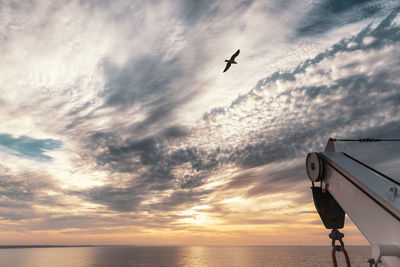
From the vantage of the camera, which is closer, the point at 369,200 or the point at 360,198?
the point at 369,200

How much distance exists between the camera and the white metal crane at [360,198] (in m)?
3.71

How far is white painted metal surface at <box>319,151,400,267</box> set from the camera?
145 inches

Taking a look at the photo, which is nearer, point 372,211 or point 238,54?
point 372,211

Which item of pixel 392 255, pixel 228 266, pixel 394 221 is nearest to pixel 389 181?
pixel 394 221

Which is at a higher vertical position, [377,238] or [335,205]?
[335,205]

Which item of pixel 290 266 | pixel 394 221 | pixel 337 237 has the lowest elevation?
pixel 290 266

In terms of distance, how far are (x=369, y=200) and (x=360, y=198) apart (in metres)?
0.21

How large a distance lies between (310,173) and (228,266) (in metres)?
176

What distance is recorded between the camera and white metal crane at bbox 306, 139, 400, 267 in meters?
3.71

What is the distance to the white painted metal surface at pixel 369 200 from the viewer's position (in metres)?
3.68

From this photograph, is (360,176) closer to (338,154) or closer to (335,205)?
(338,154)

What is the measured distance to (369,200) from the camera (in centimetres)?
431

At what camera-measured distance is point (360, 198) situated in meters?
4.52

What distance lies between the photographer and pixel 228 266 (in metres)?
162
